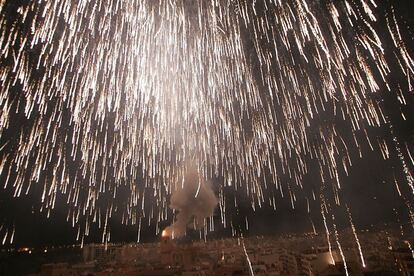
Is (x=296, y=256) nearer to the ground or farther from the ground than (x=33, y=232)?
nearer to the ground

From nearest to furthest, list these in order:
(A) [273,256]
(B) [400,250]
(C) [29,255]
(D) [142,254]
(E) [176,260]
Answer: (B) [400,250], (E) [176,260], (A) [273,256], (D) [142,254], (C) [29,255]

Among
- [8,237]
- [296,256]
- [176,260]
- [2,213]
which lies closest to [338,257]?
[296,256]

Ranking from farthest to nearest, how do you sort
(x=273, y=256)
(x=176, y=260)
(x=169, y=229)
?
(x=273, y=256)
(x=169, y=229)
(x=176, y=260)

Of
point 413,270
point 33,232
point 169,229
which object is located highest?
point 33,232

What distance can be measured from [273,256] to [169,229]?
24762 millimetres

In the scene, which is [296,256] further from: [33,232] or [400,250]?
[33,232]

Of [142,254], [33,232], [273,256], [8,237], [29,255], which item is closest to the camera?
[273,256]

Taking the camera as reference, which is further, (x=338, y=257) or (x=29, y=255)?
(x=29, y=255)

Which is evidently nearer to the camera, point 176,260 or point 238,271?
point 238,271

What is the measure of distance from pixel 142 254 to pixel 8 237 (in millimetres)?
106021

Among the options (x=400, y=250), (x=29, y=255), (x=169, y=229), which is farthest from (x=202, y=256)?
(x=29, y=255)

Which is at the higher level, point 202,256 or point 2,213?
point 2,213

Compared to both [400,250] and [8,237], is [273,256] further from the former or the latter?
[8,237]

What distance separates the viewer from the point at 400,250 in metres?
45.4
